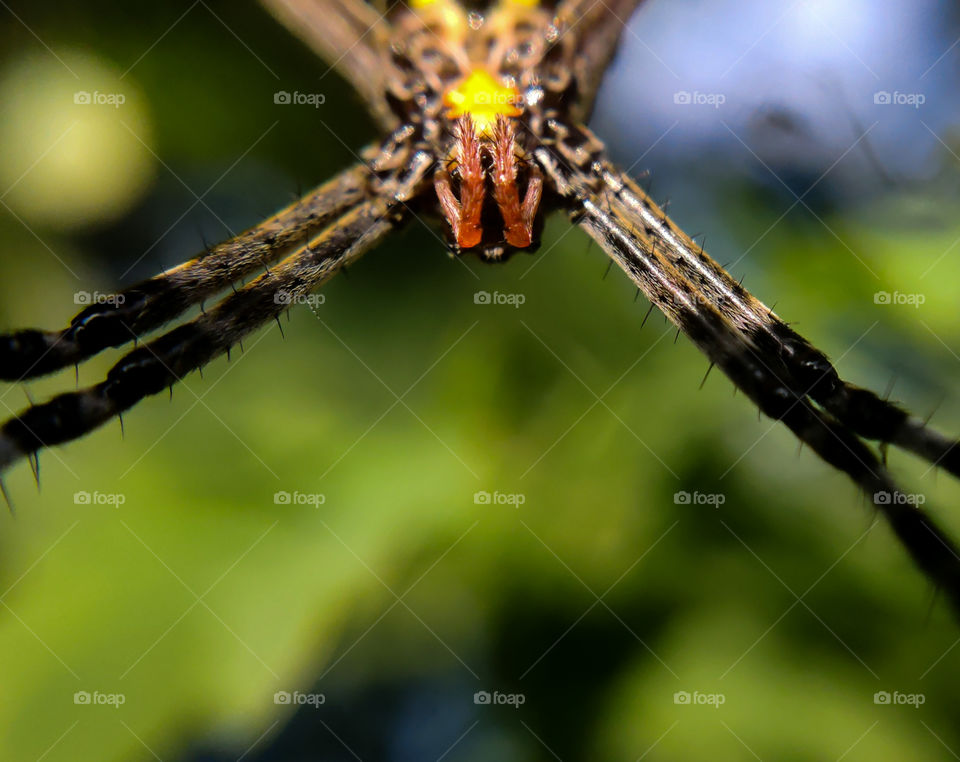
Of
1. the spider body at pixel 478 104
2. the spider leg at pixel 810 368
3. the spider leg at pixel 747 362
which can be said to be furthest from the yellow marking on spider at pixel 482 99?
the spider leg at pixel 810 368

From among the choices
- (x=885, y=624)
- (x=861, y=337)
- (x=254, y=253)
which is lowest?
(x=885, y=624)

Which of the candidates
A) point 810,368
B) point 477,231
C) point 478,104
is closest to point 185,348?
point 477,231

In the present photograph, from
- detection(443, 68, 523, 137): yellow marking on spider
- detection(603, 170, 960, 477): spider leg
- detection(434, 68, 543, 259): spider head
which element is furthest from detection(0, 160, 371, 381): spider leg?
detection(603, 170, 960, 477): spider leg

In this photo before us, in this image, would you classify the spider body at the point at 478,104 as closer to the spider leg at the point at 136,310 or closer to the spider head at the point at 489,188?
the spider head at the point at 489,188

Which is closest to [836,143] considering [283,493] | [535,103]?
[535,103]

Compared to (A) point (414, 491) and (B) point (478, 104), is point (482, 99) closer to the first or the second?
(B) point (478, 104)

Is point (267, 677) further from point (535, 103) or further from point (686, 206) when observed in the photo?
point (686, 206)

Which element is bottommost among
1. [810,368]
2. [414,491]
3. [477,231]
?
[810,368]
